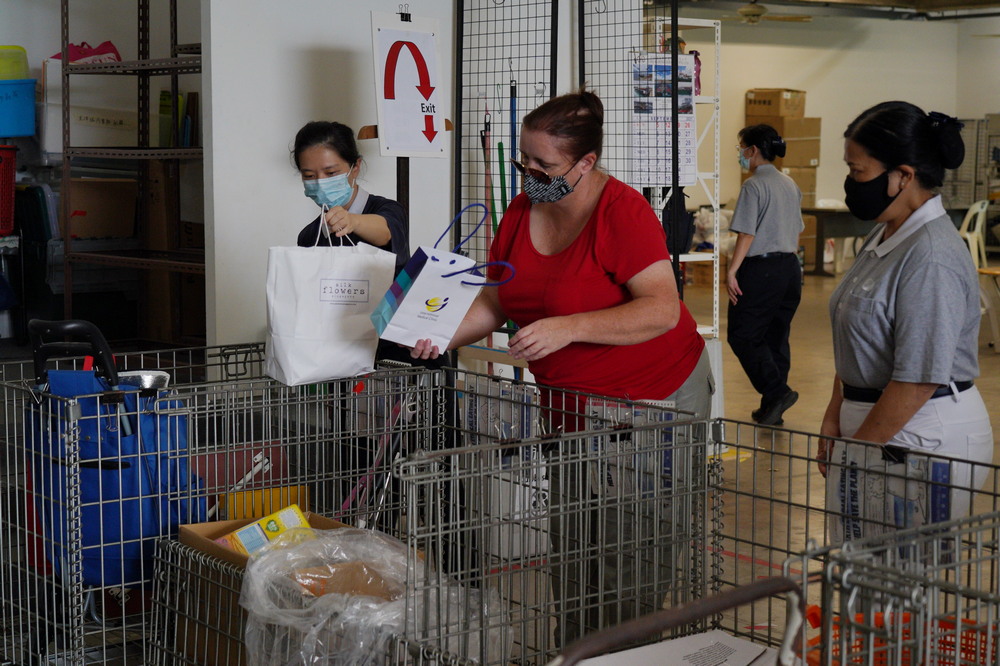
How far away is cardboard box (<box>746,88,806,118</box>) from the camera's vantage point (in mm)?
14477

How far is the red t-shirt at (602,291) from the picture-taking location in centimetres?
238

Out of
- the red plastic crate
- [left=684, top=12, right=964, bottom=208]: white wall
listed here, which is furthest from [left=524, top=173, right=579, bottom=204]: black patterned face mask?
[left=684, top=12, right=964, bottom=208]: white wall

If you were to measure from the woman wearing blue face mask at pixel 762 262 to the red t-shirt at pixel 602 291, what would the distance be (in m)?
3.75

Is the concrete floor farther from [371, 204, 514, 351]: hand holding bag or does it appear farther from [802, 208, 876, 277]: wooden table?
[371, 204, 514, 351]: hand holding bag

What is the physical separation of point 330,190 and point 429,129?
4.29 feet

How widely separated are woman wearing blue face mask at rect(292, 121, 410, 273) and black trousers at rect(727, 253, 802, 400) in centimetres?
331

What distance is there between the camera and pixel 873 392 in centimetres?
238

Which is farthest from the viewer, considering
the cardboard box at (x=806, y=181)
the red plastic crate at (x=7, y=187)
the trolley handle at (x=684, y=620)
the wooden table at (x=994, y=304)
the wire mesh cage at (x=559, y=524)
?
the cardboard box at (x=806, y=181)

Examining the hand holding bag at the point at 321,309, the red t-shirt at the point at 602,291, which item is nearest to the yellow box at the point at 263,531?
the hand holding bag at the point at 321,309

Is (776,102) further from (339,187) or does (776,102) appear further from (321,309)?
(321,309)

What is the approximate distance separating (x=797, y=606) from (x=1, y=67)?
22.0 feet

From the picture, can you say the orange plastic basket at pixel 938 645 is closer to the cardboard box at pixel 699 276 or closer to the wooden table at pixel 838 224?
the cardboard box at pixel 699 276

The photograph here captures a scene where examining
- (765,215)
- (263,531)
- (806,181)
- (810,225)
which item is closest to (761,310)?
(765,215)

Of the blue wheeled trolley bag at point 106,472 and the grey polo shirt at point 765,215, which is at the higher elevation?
the grey polo shirt at point 765,215
